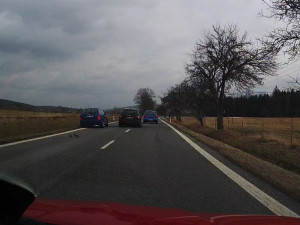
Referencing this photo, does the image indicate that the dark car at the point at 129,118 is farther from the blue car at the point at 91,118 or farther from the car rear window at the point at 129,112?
the blue car at the point at 91,118

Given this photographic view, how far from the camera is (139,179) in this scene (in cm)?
756

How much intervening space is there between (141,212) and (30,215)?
0.99 metres

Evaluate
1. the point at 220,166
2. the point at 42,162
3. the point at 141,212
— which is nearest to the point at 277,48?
the point at 220,166

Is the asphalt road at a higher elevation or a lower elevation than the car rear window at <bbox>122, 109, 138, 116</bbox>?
lower

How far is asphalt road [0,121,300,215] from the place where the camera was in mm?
5812

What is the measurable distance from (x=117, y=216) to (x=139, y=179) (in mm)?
4596

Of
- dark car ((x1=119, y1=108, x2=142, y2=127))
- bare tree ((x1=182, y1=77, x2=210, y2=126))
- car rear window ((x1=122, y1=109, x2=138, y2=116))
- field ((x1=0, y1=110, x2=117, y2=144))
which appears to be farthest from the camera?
bare tree ((x1=182, y1=77, x2=210, y2=126))

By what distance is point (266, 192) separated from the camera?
6.60 m

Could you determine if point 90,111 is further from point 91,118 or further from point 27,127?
point 27,127

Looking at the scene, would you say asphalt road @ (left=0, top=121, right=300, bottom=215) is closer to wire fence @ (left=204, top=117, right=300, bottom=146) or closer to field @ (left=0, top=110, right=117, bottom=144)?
field @ (left=0, top=110, right=117, bottom=144)

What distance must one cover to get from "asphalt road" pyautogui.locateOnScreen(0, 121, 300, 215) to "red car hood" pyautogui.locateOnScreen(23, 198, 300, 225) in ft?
6.47

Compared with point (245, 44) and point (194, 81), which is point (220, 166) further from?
point (194, 81)

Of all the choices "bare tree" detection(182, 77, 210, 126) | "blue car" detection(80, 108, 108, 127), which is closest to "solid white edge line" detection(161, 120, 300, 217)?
"blue car" detection(80, 108, 108, 127)

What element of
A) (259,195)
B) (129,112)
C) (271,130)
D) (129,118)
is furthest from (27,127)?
(259,195)
